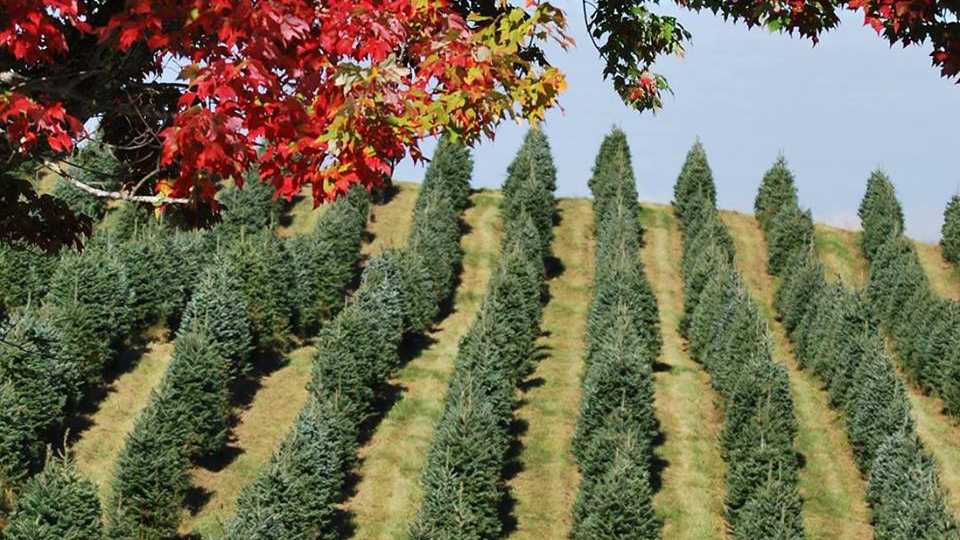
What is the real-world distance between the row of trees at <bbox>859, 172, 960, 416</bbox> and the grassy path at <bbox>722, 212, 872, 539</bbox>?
478 cm

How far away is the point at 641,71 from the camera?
1404 centimetres

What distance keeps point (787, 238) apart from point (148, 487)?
45270 millimetres

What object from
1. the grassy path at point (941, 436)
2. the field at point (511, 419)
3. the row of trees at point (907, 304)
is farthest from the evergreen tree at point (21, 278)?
the row of trees at point (907, 304)

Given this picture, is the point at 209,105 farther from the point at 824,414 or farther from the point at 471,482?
the point at 824,414

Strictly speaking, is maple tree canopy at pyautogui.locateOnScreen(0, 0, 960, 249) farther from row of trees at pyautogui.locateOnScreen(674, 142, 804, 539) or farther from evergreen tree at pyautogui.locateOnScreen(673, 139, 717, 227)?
evergreen tree at pyautogui.locateOnScreen(673, 139, 717, 227)

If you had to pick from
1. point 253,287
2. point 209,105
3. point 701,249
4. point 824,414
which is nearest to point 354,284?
point 253,287

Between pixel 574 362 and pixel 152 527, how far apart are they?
2571 cm

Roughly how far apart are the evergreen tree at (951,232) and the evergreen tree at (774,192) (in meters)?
8.97

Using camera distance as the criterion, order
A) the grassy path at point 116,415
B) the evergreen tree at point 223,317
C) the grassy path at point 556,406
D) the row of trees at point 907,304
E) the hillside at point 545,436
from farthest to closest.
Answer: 1. the row of trees at point 907,304
2. the evergreen tree at point 223,317
3. the grassy path at point 556,406
4. the hillside at point 545,436
5. the grassy path at point 116,415

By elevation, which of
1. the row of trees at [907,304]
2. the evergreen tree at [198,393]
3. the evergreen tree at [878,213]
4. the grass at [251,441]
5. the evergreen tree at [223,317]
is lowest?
the grass at [251,441]

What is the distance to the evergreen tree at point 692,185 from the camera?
79.1m

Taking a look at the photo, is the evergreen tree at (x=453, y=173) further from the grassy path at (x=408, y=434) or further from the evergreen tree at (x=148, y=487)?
the evergreen tree at (x=148, y=487)

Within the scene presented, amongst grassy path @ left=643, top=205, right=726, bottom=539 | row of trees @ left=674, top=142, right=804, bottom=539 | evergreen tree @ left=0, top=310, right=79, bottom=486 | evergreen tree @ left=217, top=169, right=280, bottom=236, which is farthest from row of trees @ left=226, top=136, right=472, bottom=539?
row of trees @ left=674, top=142, right=804, bottom=539

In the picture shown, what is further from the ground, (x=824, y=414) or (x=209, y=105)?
(x=209, y=105)
